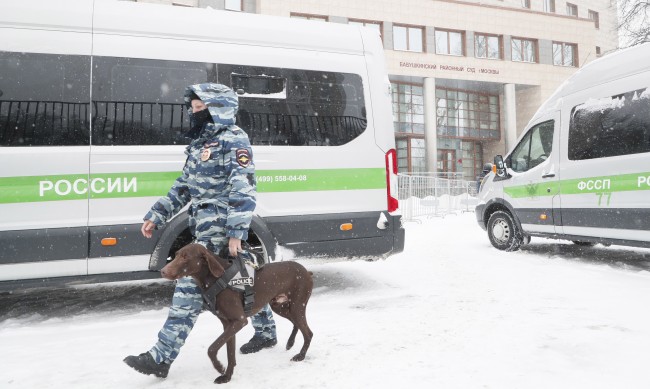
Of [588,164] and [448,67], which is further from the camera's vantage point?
[448,67]

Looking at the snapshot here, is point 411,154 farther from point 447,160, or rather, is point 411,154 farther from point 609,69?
point 609,69

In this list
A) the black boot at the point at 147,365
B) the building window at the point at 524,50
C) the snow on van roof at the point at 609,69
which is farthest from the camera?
the building window at the point at 524,50

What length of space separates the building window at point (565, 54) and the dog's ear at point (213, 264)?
30824mm

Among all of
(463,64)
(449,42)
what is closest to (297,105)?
(463,64)

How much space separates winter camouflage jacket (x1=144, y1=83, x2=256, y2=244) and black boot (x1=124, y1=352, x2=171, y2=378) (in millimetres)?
787

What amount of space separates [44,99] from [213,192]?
2.23 metres

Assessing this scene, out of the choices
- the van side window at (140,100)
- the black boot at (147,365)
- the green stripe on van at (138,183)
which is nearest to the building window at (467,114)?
the green stripe on van at (138,183)

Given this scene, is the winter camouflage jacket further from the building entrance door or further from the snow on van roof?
the building entrance door

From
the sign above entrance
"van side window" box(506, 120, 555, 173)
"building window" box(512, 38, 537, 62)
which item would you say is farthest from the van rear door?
"building window" box(512, 38, 537, 62)

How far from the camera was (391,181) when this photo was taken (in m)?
5.02

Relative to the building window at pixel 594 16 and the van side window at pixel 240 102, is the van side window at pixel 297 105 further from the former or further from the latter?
the building window at pixel 594 16

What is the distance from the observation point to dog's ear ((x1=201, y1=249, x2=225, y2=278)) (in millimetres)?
2660

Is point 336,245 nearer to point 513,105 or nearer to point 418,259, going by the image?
point 418,259

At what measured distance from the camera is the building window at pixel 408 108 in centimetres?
2570
